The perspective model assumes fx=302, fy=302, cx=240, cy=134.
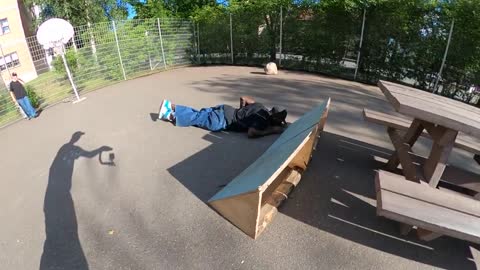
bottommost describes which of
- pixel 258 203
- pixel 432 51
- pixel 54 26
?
pixel 258 203

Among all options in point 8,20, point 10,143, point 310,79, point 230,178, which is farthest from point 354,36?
point 8,20

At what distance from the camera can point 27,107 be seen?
7.12 meters

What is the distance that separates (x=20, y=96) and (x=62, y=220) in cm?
522

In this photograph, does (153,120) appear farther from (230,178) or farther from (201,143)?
(230,178)

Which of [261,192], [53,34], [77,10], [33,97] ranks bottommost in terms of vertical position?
[33,97]

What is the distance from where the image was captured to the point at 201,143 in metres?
4.92

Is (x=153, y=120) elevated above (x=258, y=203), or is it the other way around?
(x=258, y=203)

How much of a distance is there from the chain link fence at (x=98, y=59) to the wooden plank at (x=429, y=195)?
8.13m

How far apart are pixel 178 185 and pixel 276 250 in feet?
5.19

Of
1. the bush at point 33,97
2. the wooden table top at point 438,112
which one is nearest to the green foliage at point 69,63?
the bush at point 33,97

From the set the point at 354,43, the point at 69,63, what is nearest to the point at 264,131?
the point at 354,43

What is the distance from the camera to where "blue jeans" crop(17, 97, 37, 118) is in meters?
7.04

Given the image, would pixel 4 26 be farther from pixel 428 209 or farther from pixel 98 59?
pixel 428 209

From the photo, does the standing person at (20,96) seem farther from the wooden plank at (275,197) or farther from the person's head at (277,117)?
the wooden plank at (275,197)
